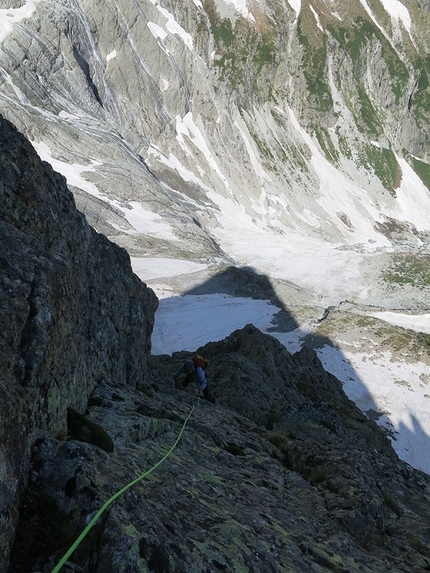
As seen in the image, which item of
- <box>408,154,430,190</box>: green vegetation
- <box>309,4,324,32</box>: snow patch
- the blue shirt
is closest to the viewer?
the blue shirt

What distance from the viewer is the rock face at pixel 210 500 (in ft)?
18.7

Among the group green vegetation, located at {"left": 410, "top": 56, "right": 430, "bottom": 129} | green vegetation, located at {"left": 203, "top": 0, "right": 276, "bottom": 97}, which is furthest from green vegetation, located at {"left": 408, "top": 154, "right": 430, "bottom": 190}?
green vegetation, located at {"left": 203, "top": 0, "right": 276, "bottom": 97}

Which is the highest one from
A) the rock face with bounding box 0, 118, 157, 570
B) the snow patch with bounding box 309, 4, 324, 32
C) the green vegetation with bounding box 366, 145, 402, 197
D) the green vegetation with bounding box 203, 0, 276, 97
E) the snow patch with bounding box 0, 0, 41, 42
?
the snow patch with bounding box 309, 4, 324, 32

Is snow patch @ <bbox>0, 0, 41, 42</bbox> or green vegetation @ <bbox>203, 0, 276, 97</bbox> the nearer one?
snow patch @ <bbox>0, 0, 41, 42</bbox>

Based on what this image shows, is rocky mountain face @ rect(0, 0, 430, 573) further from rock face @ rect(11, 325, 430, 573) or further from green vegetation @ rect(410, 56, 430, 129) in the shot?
green vegetation @ rect(410, 56, 430, 129)

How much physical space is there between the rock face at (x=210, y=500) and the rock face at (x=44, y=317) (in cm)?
54

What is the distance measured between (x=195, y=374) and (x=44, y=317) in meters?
11.4

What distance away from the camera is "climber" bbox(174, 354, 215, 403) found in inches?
704

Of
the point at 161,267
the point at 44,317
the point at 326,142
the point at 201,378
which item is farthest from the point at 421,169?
the point at 44,317

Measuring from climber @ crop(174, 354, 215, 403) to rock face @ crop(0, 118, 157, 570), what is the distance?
95.2 inches

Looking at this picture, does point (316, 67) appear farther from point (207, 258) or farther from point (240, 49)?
point (207, 258)

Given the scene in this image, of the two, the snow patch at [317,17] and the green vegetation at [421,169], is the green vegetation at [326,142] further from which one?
the green vegetation at [421,169]

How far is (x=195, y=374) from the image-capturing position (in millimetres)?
18797

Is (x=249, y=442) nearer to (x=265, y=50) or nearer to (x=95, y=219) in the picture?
(x=95, y=219)
